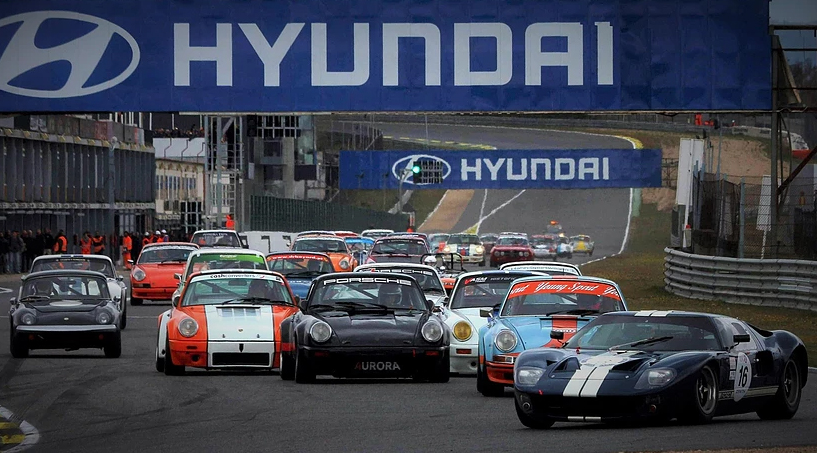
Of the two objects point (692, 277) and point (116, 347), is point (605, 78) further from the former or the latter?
point (116, 347)

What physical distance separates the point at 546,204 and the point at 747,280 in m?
75.3

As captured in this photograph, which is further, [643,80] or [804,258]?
[643,80]

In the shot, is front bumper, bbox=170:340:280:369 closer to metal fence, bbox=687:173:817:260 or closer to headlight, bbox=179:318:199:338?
headlight, bbox=179:318:199:338

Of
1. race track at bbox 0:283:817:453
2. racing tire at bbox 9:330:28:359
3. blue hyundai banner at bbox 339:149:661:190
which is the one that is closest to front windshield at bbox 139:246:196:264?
racing tire at bbox 9:330:28:359

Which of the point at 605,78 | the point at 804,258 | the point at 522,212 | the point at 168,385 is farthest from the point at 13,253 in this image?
the point at 522,212

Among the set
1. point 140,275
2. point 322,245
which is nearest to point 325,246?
point 322,245

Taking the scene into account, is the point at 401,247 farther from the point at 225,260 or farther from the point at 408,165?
the point at 408,165

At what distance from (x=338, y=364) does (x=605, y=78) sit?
2107cm

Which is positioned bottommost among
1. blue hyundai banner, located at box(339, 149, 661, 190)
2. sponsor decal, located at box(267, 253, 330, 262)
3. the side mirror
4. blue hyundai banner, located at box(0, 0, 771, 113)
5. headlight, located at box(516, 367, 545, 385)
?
headlight, located at box(516, 367, 545, 385)

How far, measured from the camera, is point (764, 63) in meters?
35.1

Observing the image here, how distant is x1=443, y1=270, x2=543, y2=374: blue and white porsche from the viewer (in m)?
16.4

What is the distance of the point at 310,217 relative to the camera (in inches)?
2756

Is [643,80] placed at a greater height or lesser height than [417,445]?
greater

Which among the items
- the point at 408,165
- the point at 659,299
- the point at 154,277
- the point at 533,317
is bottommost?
the point at 659,299
